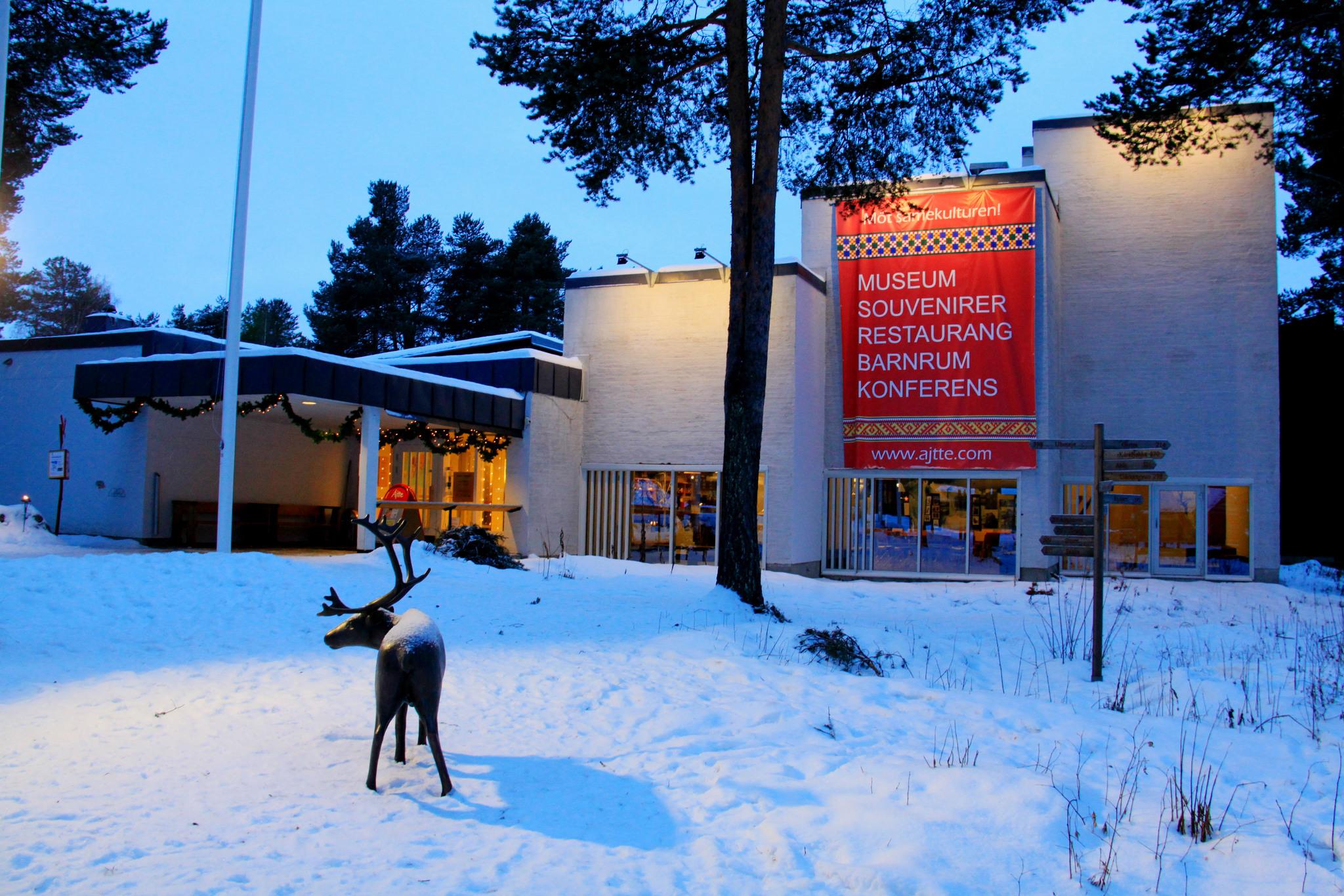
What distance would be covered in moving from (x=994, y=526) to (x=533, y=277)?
92.1 feet

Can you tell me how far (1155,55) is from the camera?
51.9 ft

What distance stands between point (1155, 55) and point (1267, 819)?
46.9 feet

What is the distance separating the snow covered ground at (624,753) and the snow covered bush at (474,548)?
3.73 m

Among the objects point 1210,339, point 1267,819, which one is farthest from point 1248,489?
point 1267,819

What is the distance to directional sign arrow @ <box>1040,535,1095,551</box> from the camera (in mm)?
9344

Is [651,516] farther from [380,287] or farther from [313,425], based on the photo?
[380,287]

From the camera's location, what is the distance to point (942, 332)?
2023 centimetres

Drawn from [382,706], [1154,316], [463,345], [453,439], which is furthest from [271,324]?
[382,706]

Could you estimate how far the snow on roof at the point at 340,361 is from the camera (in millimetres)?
15469

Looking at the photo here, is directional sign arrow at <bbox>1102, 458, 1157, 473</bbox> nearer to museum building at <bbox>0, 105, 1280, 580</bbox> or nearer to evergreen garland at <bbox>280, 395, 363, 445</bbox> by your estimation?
museum building at <bbox>0, 105, 1280, 580</bbox>

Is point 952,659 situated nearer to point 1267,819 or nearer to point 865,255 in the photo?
point 1267,819

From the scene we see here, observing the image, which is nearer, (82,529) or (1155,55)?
(1155,55)

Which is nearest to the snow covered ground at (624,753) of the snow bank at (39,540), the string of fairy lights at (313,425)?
the string of fairy lights at (313,425)

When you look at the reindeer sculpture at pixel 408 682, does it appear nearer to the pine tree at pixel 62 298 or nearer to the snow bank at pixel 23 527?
the snow bank at pixel 23 527
